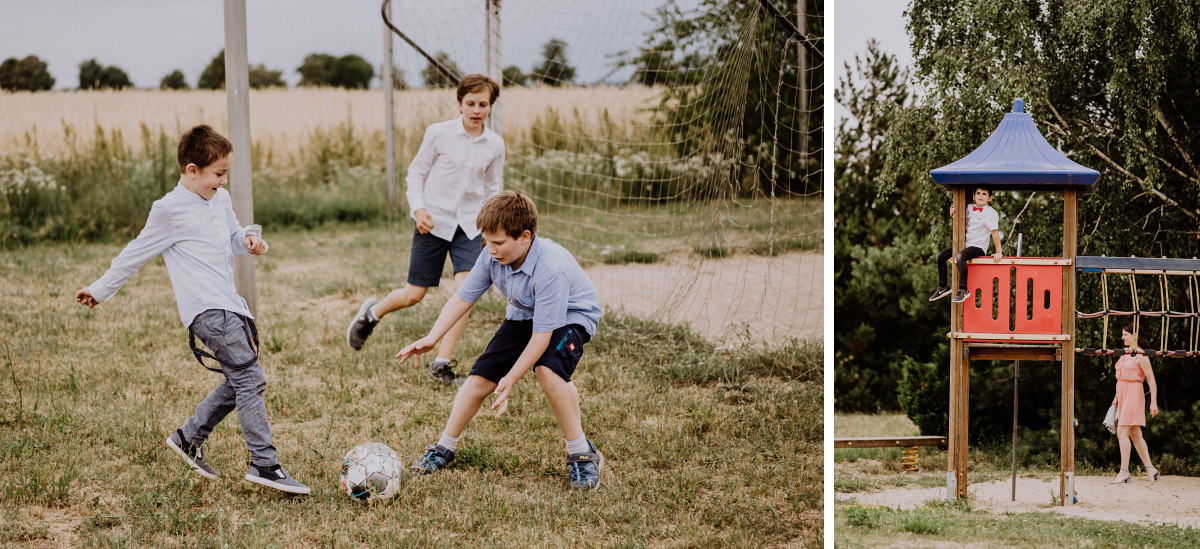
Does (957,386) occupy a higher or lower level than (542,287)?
lower

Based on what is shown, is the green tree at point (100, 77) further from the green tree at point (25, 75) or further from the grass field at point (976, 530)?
the grass field at point (976, 530)

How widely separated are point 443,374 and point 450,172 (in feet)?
4.10

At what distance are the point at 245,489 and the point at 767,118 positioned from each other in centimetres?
955

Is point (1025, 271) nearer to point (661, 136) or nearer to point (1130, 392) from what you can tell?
point (1130, 392)

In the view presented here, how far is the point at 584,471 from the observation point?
3.99 m

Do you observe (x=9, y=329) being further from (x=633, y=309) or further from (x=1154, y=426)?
(x=1154, y=426)

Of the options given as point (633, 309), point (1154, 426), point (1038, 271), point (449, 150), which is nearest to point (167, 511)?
point (449, 150)

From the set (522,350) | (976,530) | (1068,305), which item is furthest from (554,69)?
(976,530)

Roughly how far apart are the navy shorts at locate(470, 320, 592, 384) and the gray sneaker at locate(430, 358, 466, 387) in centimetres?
155

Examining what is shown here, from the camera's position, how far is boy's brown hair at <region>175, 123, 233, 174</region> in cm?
360

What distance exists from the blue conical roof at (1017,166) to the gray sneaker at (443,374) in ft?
10.6

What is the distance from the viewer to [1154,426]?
10.2 meters

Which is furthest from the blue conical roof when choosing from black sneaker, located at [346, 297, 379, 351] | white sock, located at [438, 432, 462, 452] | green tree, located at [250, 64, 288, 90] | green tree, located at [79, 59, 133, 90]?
green tree, located at [250, 64, 288, 90]

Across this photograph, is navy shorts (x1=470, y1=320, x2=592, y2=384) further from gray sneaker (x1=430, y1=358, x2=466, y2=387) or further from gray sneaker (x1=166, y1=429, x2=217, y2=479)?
gray sneaker (x1=430, y1=358, x2=466, y2=387)
